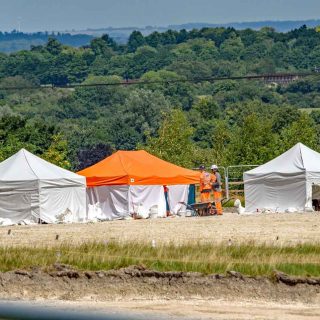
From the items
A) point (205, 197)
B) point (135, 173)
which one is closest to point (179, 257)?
point (135, 173)

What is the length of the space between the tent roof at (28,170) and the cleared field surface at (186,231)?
1.93m

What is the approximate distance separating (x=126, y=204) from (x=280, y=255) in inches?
753

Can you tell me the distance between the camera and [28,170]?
42844mm

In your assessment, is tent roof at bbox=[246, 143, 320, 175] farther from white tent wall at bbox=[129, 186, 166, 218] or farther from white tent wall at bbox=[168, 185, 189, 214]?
white tent wall at bbox=[129, 186, 166, 218]

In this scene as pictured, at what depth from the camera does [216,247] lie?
1108 inches

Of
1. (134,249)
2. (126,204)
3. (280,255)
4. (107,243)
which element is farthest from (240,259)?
(126,204)

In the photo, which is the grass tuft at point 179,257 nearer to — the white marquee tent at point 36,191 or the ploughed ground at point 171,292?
the ploughed ground at point 171,292

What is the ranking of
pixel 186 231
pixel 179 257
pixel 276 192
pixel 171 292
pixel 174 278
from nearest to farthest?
pixel 171 292 < pixel 174 278 < pixel 179 257 < pixel 186 231 < pixel 276 192

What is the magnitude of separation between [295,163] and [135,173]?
216 inches

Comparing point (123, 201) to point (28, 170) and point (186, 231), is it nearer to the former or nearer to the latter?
point (28, 170)

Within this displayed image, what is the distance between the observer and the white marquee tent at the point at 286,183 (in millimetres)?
45531

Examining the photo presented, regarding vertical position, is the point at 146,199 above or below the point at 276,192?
below

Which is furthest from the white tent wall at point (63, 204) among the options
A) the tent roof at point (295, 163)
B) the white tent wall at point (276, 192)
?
the tent roof at point (295, 163)

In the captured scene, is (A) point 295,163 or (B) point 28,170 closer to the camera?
(B) point 28,170
